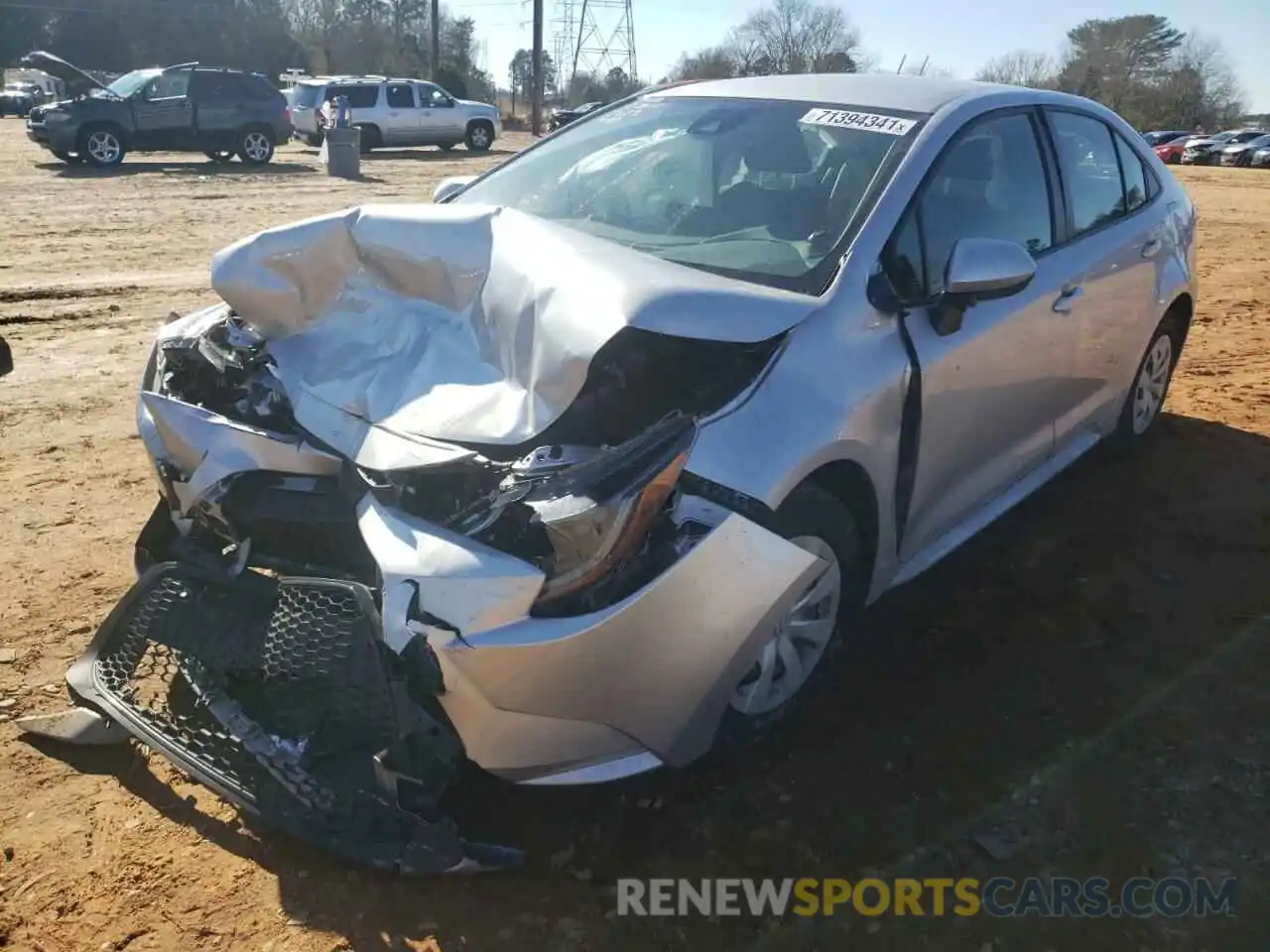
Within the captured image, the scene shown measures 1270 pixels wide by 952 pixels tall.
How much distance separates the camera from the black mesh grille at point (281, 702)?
7.70ft

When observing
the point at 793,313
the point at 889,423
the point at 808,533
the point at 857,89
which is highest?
the point at 857,89

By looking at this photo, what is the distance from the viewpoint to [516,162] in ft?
13.7

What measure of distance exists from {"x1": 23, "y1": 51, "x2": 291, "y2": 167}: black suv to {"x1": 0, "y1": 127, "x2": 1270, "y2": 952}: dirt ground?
15.9 meters

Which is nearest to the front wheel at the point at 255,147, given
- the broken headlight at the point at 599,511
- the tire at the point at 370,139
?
the tire at the point at 370,139

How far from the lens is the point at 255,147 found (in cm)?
2120

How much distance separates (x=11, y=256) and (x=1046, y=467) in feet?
31.2

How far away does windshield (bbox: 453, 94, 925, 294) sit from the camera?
3.21 metres

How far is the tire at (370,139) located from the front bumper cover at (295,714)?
83.5ft

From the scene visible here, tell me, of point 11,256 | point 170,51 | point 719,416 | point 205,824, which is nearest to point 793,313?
point 719,416

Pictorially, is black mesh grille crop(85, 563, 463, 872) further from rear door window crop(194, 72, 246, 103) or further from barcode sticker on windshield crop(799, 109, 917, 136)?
rear door window crop(194, 72, 246, 103)

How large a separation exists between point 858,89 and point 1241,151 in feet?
134

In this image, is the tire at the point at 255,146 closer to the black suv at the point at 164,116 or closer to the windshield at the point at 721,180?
the black suv at the point at 164,116

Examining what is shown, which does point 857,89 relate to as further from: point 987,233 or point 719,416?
point 719,416

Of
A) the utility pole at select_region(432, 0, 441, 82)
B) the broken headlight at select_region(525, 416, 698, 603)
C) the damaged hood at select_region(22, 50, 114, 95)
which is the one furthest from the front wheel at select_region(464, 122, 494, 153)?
the broken headlight at select_region(525, 416, 698, 603)
